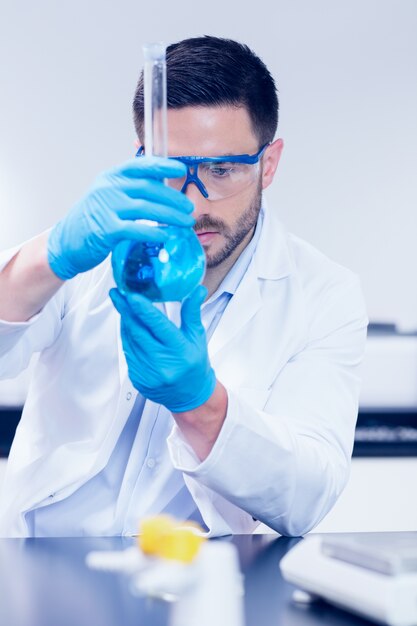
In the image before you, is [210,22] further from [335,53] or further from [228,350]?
[228,350]

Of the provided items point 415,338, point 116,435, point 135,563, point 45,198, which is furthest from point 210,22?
point 135,563

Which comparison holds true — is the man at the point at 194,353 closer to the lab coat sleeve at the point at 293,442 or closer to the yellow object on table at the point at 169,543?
the lab coat sleeve at the point at 293,442

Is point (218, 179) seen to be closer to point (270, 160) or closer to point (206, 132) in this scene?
point (206, 132)

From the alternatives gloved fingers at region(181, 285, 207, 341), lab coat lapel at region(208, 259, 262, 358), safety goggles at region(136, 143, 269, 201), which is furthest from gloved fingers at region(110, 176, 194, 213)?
lab coat lapel at region(208, 259, 262, 358)

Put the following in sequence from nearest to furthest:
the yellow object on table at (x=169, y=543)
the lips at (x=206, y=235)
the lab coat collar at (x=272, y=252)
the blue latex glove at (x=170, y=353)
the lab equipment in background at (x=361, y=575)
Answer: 1. the yellow object on table at (x=169, y=543)
2. the lab equipment in background at (x=361, y=575)
3. the blue latex glove at (x=170, y=353)
4. the lips at (x=206, y=235)
5. the lab coat collar at (x=272, y=252)

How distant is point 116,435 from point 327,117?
1.93 meters

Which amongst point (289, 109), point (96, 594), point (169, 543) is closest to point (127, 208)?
point (96, 594)

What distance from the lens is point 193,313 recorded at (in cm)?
151

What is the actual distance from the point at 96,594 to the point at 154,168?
66cm

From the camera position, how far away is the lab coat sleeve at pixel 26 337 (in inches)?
69.5

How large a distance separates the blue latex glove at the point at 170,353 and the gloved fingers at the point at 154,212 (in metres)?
0.13

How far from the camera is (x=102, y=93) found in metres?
3.21

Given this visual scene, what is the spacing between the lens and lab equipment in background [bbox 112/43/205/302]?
1.37 metres

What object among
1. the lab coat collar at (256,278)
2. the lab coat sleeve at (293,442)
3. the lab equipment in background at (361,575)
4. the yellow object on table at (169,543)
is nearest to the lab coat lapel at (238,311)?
the lab coat collar at (256,278)
